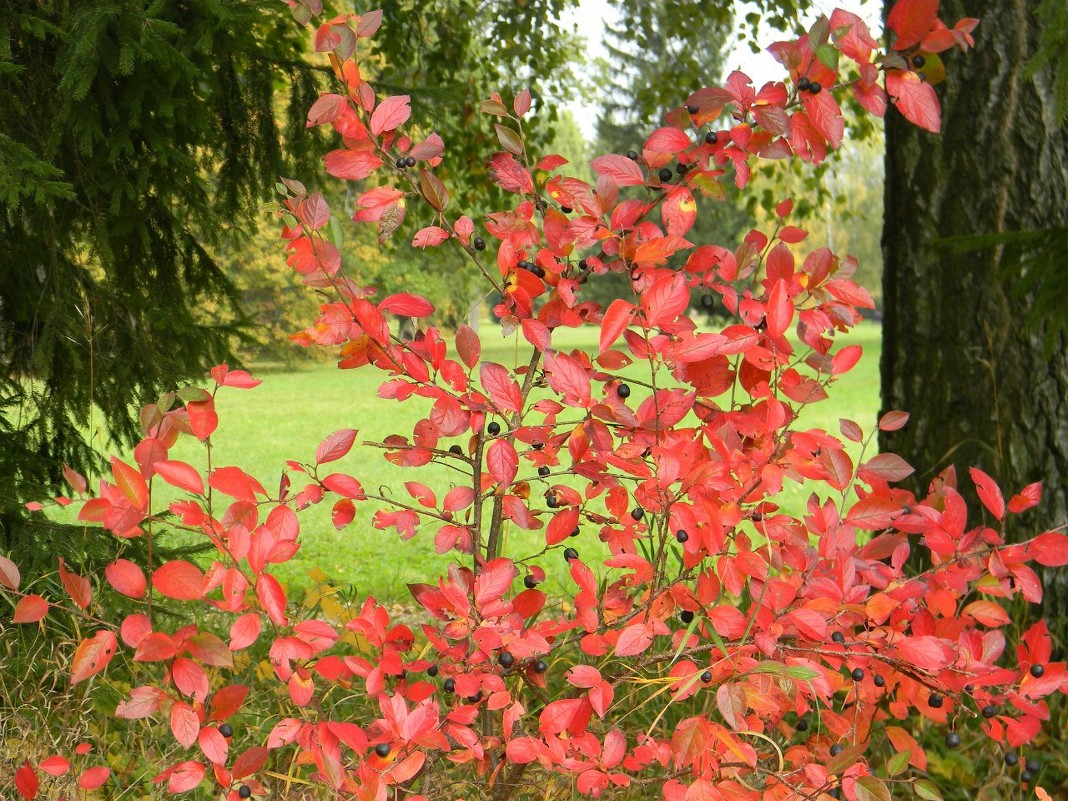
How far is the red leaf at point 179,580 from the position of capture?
1445 mm

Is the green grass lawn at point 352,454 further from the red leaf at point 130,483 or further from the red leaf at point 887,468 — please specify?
the red leaf at point 887,468

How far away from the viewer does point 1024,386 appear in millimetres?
3172

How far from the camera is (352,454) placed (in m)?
10.0

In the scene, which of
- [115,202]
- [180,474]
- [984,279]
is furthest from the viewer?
[984,279]

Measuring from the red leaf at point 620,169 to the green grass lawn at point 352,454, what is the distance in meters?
0.44

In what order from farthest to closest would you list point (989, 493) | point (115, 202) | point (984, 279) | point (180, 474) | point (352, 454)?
point (352, 454), point (984, 279), point (115, 202), point (989, 493), point (180, 474)

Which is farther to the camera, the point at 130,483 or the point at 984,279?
the point at 984,279

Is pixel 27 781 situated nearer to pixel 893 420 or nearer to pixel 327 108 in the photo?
pixel 327 108

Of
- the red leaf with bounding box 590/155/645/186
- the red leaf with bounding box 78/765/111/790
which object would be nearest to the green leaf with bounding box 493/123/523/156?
the red leaf with bounding box 590/155/645/186

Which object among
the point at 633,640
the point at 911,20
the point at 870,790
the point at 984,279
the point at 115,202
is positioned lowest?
the point at 870,790

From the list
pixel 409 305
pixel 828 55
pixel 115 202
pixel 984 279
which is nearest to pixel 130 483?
pixel 409 305

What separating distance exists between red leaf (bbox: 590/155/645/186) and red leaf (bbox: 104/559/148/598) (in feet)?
3.17

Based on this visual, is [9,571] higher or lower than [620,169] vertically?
lower

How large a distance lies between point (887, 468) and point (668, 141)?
703 millimetres
